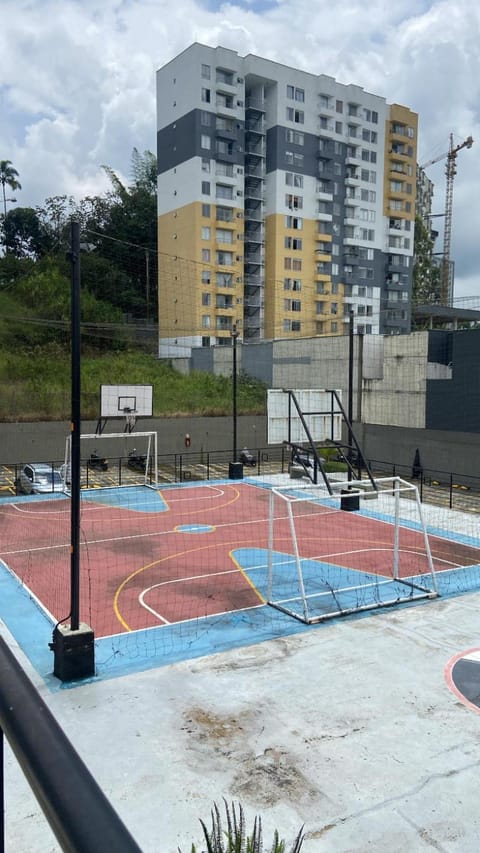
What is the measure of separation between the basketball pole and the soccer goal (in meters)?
3.44

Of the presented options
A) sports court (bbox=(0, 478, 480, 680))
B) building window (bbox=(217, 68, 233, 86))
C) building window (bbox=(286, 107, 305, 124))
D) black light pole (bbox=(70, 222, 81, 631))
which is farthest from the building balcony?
black light pole (bbox=(70, 222, 81, 631))

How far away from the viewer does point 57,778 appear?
1037 millimetres

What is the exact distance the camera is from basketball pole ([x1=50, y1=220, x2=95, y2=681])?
358 inches

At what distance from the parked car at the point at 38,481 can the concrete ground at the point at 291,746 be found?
15.2 metres

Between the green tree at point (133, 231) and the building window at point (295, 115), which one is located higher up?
the building window at point (295, 115)

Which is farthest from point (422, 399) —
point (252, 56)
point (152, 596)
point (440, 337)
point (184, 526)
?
point (252, 56)

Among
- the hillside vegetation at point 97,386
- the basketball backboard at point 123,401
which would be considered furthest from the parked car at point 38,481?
the hillside vegetation at point 97,386

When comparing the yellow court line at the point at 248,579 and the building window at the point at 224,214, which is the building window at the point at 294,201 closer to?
the building window at the point at 224,214

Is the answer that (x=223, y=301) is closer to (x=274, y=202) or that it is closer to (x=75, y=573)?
(x=274, y=202)

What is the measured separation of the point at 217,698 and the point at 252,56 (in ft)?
191

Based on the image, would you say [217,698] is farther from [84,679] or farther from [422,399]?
[422,399]

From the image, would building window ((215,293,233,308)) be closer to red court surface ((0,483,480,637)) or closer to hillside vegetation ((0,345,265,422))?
hillside vegetation ((0,345,265,422))

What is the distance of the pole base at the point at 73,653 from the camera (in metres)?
9.25

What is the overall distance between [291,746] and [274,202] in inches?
2213
